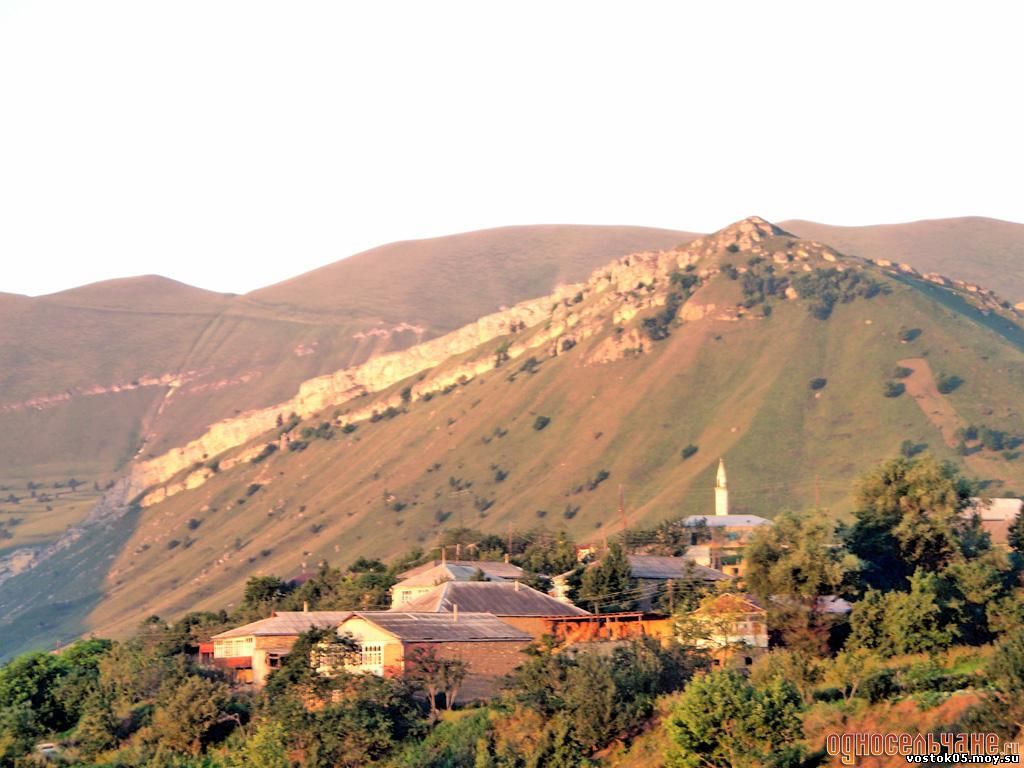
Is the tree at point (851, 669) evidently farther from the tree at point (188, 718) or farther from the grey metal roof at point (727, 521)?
the grey metal roof at point (727, 521)

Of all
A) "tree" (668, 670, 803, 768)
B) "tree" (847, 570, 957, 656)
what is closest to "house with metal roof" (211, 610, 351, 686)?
"tree" (847, 570, 957, 656)

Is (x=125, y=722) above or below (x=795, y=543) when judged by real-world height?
below

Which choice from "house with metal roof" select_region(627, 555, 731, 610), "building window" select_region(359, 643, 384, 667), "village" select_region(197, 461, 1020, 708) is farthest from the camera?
"house with metal roof" select_region(627, 555, 731, 610)

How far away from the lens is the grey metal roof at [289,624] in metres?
71.9

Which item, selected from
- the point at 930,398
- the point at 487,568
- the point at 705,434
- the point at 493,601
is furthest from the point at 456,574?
the point at 930,398

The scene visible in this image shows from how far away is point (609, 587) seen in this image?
76.1m

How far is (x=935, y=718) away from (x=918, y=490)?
2993 centimetres

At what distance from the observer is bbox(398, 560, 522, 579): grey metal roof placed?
88.8m

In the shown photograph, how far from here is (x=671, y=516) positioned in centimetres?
14338

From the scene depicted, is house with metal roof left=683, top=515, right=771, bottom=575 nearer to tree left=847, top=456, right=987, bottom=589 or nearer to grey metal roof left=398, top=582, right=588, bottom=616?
tree left=847, top=456, right=987, bottom=589

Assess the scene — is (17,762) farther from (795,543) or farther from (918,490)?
(918,490)

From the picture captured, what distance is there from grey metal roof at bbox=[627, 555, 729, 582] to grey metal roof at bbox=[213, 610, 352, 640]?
16543 mm

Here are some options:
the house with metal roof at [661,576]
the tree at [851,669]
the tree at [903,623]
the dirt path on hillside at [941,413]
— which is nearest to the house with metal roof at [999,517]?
the house with metal roof at [661,576]

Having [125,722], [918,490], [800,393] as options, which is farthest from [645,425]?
[125,722]
